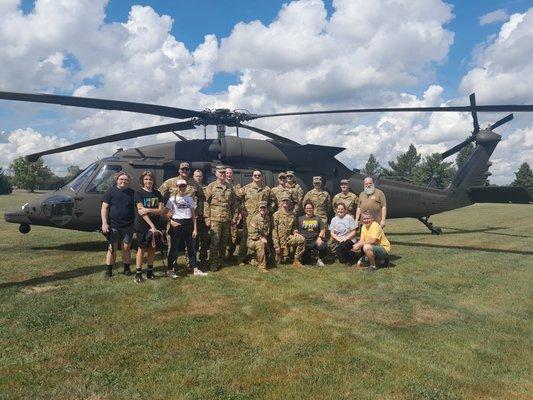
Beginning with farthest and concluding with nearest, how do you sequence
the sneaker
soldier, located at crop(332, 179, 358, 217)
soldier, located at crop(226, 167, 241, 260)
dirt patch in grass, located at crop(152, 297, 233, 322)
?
1. soldier, located at crop(332, 179, 358, 217)
2. soldier, located at crop(226, 167, 241, 260)
3. the sneaker
4. dirt patch in grass, located at crop(152, 297, 233, 322)

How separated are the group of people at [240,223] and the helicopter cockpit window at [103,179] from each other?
5.56 feet

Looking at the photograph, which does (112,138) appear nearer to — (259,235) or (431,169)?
(259,235)

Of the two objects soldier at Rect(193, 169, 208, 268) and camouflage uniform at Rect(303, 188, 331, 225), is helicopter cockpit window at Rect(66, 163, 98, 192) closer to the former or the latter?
soldier at Rect(193, 169, 208, 268)

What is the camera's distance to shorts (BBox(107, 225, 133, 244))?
655 centimetres

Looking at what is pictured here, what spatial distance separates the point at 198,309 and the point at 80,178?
18.1 ft

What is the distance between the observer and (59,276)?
684cm

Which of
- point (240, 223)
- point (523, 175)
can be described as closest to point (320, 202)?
point (240, 223)

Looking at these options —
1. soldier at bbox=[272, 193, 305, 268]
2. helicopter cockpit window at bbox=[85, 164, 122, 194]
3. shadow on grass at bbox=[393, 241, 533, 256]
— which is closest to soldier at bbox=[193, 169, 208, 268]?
soldier at bbox=[272, 193, 305, 268]

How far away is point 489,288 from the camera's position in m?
6.45

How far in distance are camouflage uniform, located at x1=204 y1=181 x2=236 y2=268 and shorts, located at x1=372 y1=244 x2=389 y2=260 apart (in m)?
2.80

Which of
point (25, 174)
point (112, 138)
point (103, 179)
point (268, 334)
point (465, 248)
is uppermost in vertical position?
point (25, 174)

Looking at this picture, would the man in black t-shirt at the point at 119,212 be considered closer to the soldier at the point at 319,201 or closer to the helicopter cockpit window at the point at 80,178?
the helicopter cockpit window at the point at 80,178

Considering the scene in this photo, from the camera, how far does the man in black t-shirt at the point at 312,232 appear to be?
320 inches

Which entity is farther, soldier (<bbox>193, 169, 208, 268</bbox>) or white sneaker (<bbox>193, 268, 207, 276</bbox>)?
soldier (<bbox>193, 169, 208, 268</bbox>)
